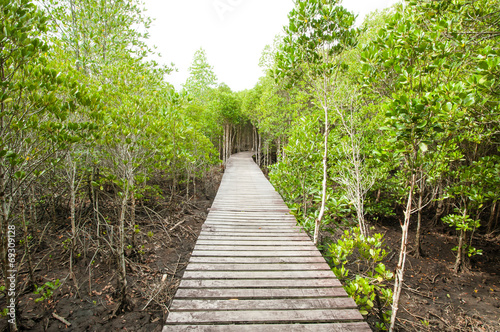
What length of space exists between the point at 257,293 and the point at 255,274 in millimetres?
364

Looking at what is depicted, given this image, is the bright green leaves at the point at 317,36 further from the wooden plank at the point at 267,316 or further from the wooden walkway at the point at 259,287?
the wooden plank at the point at 267,316

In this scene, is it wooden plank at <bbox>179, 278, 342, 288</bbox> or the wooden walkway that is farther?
wooden plank at <bbox>179, 278, 342, 288</bbox>

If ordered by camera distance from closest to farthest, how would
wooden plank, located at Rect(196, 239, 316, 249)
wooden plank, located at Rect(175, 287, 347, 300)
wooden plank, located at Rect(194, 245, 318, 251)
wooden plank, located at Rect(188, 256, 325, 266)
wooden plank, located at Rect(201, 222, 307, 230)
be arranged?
wooden plank, located at Rect(175, 287, 347, 300), wooden plank, located at Rect(188, 256, 325, 266), wooden plank, located at Rect(194, 245, 318, 251), wooden plank, located at Rect(196, 239, 316, 249), wooden plank, located at Rect(201, 222, 307, 230)

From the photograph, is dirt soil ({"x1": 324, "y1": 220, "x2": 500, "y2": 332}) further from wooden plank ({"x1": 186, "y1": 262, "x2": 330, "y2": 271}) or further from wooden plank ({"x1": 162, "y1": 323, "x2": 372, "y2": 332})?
wooden plank ({"x1": 162, "y1": 323, "x2": 372, "y2": 332})

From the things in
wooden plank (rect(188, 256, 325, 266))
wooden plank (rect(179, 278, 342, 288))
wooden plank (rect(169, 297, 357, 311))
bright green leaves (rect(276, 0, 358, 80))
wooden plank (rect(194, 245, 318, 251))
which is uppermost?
bright green leaves (rect(276, 0, 358, 80))

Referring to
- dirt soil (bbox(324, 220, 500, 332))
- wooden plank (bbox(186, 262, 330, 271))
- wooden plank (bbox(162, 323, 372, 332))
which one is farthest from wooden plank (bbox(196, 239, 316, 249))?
dirt soil (bbox(324, 220, 500, 332))

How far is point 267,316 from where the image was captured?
2141 millimetres

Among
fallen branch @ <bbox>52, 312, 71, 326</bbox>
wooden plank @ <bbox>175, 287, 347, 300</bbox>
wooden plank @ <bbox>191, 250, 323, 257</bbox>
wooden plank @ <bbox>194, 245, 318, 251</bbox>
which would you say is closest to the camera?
wooden plank @ <bbox>175, 287, 347, 300</bbox>

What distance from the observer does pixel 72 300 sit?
3.14 m

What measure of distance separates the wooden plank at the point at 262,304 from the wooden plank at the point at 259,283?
0.23 m

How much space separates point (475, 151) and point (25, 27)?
8070 mm

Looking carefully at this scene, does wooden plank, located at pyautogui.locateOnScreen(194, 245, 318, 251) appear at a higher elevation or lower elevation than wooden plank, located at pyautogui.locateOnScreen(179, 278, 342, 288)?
higher

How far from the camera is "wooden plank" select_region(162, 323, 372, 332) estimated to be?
1.98 meters

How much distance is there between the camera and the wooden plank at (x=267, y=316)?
2080 mm
